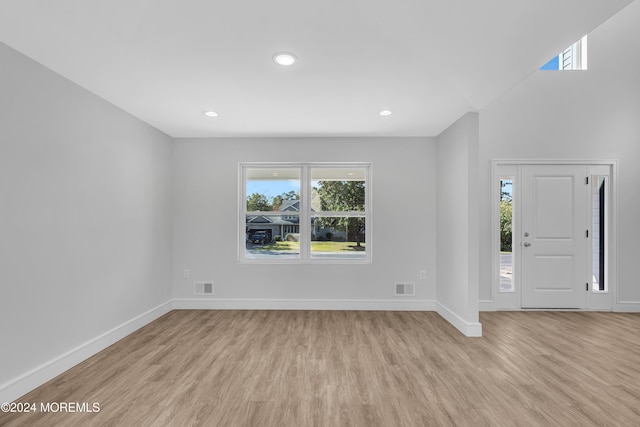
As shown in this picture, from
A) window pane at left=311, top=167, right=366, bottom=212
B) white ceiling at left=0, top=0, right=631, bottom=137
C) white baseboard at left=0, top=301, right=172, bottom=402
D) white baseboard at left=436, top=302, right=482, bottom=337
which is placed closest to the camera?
Result: white ceiling at left=0, top=0, right=631, bottom=137

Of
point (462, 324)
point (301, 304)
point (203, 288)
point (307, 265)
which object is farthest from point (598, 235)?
point (203, 288)

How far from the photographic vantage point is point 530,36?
1.89 m

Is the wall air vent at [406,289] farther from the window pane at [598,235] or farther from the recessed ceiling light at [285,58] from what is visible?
the recessed ceiling light at [285,58]

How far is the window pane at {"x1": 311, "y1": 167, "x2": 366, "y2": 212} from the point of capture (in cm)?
459

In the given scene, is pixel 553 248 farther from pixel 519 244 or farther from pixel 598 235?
pixel 598 235

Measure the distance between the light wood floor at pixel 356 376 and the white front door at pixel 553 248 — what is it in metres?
0.57

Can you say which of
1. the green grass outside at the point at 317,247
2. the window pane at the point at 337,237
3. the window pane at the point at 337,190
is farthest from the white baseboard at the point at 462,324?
the window pane at the point at 337,190

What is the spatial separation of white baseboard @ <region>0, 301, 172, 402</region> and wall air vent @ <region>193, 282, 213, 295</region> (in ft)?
2.40

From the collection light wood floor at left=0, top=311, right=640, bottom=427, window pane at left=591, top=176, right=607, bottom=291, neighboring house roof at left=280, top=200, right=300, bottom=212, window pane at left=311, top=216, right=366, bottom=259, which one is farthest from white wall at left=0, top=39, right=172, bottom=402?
window pane at left=591, top=176, right=607, bottom=291

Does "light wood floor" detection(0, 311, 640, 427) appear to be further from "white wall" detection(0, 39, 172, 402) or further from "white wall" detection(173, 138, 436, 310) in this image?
"white wall" detection(173, 138, 436, 310)

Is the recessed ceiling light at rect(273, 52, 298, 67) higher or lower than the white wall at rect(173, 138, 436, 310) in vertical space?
higher

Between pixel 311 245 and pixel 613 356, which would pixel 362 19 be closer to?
pixel 311 245

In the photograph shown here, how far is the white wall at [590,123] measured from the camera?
4.31 m

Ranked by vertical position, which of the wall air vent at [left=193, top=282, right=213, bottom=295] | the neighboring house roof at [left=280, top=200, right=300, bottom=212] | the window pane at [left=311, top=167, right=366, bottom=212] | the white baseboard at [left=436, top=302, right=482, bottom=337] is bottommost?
the white baseboard at [left=436, top=302, right=482, bottom=337]
